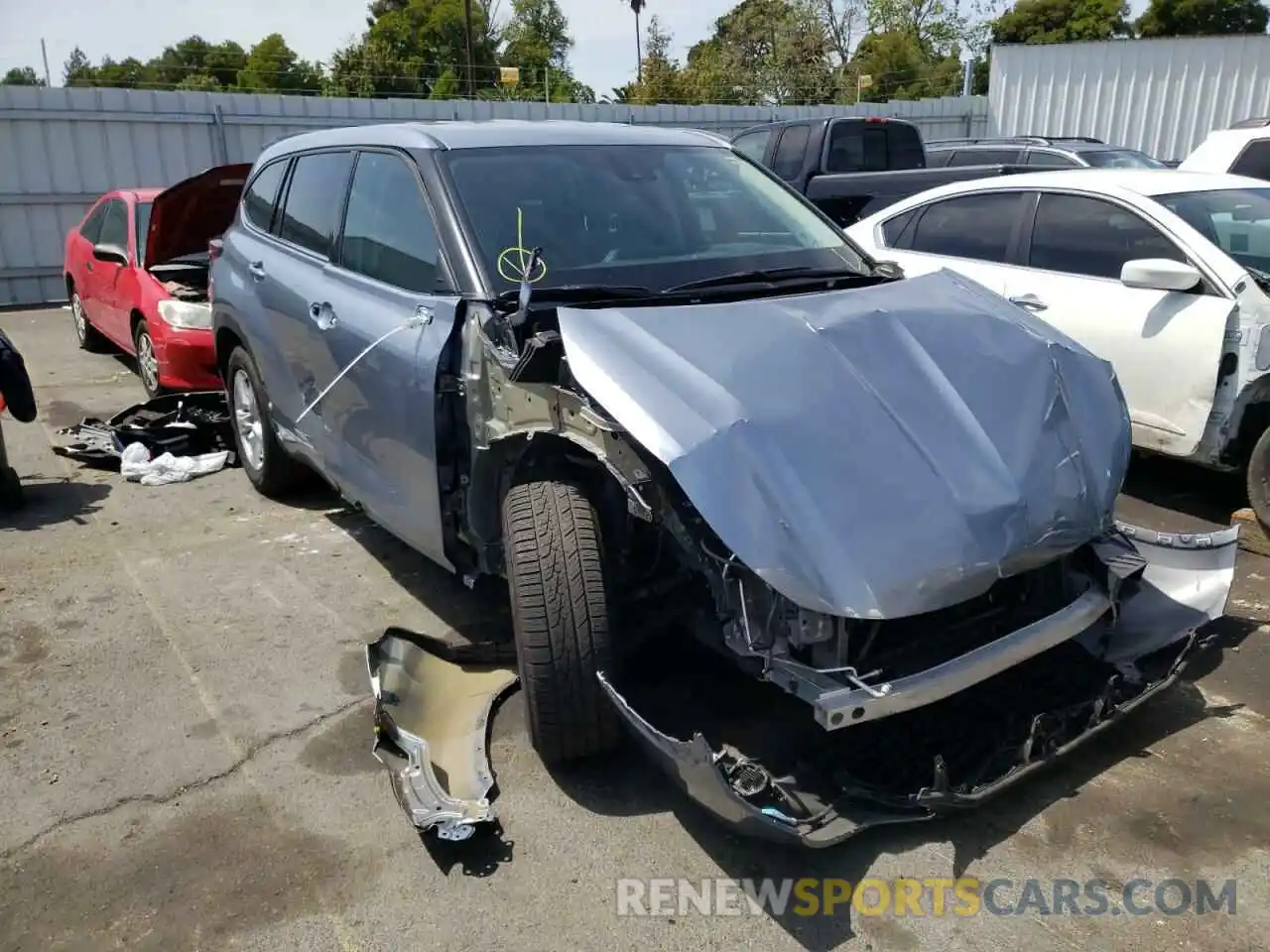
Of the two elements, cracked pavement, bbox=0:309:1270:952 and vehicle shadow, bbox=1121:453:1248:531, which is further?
vehicle shadow, bbox=1121:453:1248:531

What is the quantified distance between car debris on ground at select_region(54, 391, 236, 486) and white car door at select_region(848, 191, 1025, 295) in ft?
14.7

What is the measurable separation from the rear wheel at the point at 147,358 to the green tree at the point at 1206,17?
148 feet

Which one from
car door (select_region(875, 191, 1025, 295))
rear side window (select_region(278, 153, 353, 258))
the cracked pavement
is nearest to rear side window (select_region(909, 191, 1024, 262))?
car door (select_region(875, 191, 1025, 295))

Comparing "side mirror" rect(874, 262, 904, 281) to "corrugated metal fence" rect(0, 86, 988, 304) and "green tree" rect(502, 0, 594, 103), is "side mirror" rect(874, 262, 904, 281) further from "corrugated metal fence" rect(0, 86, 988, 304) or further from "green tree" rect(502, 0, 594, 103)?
"green tree" rect(502, 0, 594, 103)

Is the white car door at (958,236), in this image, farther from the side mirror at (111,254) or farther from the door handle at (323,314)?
the side mirror at (111,254)

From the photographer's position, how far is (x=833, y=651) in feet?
8.84

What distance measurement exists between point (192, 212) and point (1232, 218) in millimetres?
6773

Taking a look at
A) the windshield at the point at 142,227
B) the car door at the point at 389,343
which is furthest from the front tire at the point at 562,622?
the windshield at the point at 142,227

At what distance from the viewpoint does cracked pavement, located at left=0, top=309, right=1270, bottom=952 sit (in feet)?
8.63

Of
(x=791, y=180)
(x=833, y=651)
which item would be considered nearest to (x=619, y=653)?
(x=833, y=651)

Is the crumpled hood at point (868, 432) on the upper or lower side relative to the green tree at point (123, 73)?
lower

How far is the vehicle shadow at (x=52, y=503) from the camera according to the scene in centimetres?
568

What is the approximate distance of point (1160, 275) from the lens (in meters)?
4.91

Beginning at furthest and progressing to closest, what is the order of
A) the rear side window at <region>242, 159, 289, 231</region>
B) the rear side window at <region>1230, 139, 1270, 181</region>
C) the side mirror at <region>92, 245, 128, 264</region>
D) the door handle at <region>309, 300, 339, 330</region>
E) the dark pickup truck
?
the dark pickup truck, the rear side window at <region>1230, 139, 1270, 181</region>, the side mirror at <region>92, 245, 128, 264</region>, the rear side window at <region>242, 159, 289, 231</region>, the door handle at <region>309, 300, 339, 330</region>
